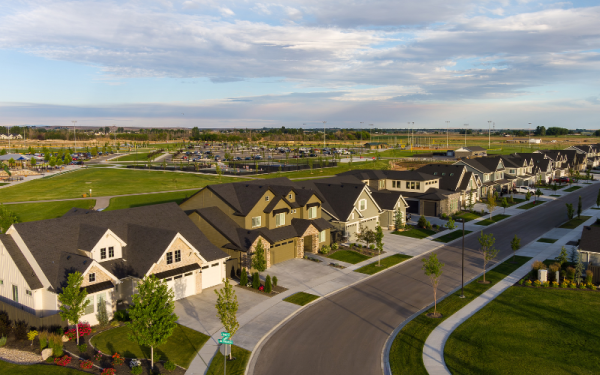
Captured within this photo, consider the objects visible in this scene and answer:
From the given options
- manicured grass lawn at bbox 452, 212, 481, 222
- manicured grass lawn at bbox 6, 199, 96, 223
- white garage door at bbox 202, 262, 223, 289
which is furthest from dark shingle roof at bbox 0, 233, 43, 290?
manicured grass lawn at bbox 452, 212, 481, 222

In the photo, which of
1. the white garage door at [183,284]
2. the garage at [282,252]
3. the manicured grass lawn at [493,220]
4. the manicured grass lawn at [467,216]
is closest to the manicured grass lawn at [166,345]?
the white garage door at [183,284]

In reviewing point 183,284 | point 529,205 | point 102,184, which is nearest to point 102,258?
point 183,284

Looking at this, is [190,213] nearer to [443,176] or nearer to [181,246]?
[181,246]

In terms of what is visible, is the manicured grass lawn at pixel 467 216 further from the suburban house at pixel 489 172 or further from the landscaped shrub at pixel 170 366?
the landscaped shrub at pixel 170 366

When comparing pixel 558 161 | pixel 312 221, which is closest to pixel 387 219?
pixel 312 221

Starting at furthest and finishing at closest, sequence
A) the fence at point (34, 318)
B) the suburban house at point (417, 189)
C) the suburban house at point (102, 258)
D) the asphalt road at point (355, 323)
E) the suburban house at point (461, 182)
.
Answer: the suburban house at point (461, 182) → the suburban house at point (417, 189) → the suburban house at point (102, 258) → the fence at point (34, 318) → the asphalt road at point (355, 323)

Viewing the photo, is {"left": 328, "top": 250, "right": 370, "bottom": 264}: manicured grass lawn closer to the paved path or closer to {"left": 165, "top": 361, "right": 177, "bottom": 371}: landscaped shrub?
the paved path
